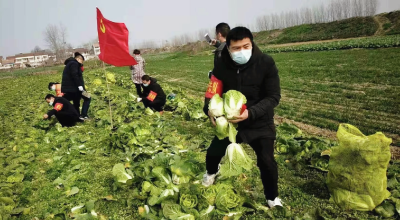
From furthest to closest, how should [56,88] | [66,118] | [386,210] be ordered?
[56,88] → [66,118] → [386,210]

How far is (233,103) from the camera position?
262 cm

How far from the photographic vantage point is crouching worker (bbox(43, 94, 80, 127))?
709 centimetres

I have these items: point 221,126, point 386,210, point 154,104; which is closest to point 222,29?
point 221,126

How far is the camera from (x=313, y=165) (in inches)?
161

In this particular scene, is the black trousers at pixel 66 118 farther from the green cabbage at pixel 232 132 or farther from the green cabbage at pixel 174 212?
the green cabbage at pixel 232 132

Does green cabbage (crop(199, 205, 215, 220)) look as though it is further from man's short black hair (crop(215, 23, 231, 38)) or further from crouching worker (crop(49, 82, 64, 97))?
crouching worker (crop(49, 82, 64, 97))

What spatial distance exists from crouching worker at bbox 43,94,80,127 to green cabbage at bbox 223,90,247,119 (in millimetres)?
5882

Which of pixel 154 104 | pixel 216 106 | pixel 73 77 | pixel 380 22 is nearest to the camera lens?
pixel 216 106

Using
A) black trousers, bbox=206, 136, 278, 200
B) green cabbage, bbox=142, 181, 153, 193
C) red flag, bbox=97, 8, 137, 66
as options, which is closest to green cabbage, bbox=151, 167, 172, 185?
green cabbage, bbox=142, 181, 153, 193

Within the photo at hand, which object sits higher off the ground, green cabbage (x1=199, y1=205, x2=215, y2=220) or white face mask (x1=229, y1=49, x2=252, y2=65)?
white face mask (x1=229, y1=49, x2=252, y2=65)

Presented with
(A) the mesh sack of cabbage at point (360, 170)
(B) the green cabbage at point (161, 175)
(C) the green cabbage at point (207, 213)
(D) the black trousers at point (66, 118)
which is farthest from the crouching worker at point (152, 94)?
(A) the mesh sack of cabbage at point (360, 170)

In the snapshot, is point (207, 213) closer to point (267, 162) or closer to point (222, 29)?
point (267, 162)

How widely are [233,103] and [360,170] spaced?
157 cm

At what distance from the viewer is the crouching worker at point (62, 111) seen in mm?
7094
